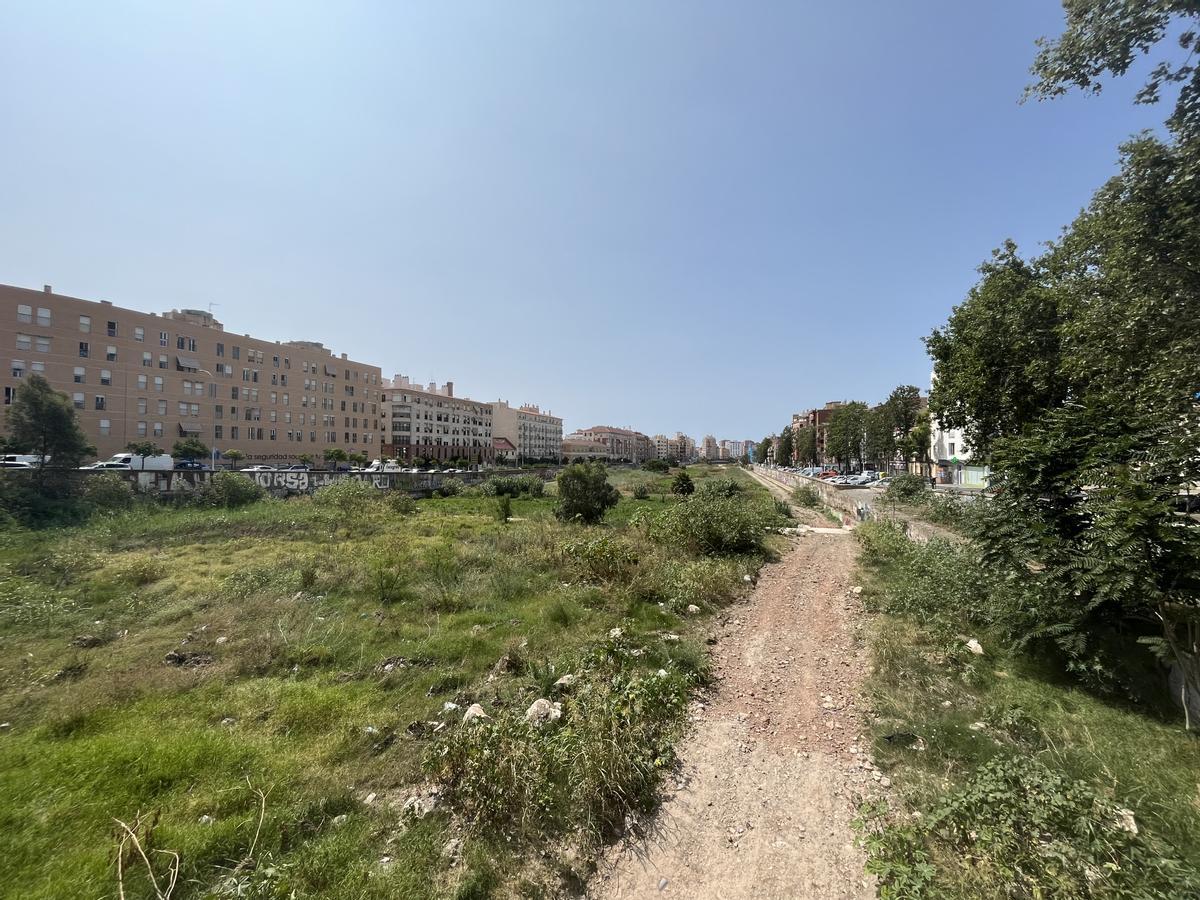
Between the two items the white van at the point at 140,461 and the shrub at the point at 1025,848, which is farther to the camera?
the white van at the point at 140,461

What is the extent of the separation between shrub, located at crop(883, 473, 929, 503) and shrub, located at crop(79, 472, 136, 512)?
135 feet

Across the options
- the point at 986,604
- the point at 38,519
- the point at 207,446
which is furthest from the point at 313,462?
the point at 986,604

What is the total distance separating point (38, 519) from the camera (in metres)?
18.6

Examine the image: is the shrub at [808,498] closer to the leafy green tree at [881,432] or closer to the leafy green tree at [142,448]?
the leafy green tree at [881,432]

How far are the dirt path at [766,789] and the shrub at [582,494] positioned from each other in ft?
43.4

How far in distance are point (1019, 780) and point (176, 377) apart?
6664cm

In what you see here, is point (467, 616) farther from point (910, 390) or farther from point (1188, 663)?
point (910, 390)

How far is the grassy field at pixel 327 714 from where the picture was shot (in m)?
3.55

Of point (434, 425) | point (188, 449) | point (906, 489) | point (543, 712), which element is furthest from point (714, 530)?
point (434, 425)

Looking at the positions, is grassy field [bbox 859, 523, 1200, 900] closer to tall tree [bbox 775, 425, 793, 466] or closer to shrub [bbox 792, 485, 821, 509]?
shrub [bbox 792, 485, 821, 509]

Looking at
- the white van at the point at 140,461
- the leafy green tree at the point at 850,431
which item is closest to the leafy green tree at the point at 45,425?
the white van at the point at 140,461

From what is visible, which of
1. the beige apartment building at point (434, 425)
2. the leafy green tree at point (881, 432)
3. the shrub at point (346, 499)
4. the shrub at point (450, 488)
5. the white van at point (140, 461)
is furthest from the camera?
the beige apartment building at point (434, 425)

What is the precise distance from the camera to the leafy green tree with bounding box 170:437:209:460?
4350 cm

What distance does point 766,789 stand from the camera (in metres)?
4.33
